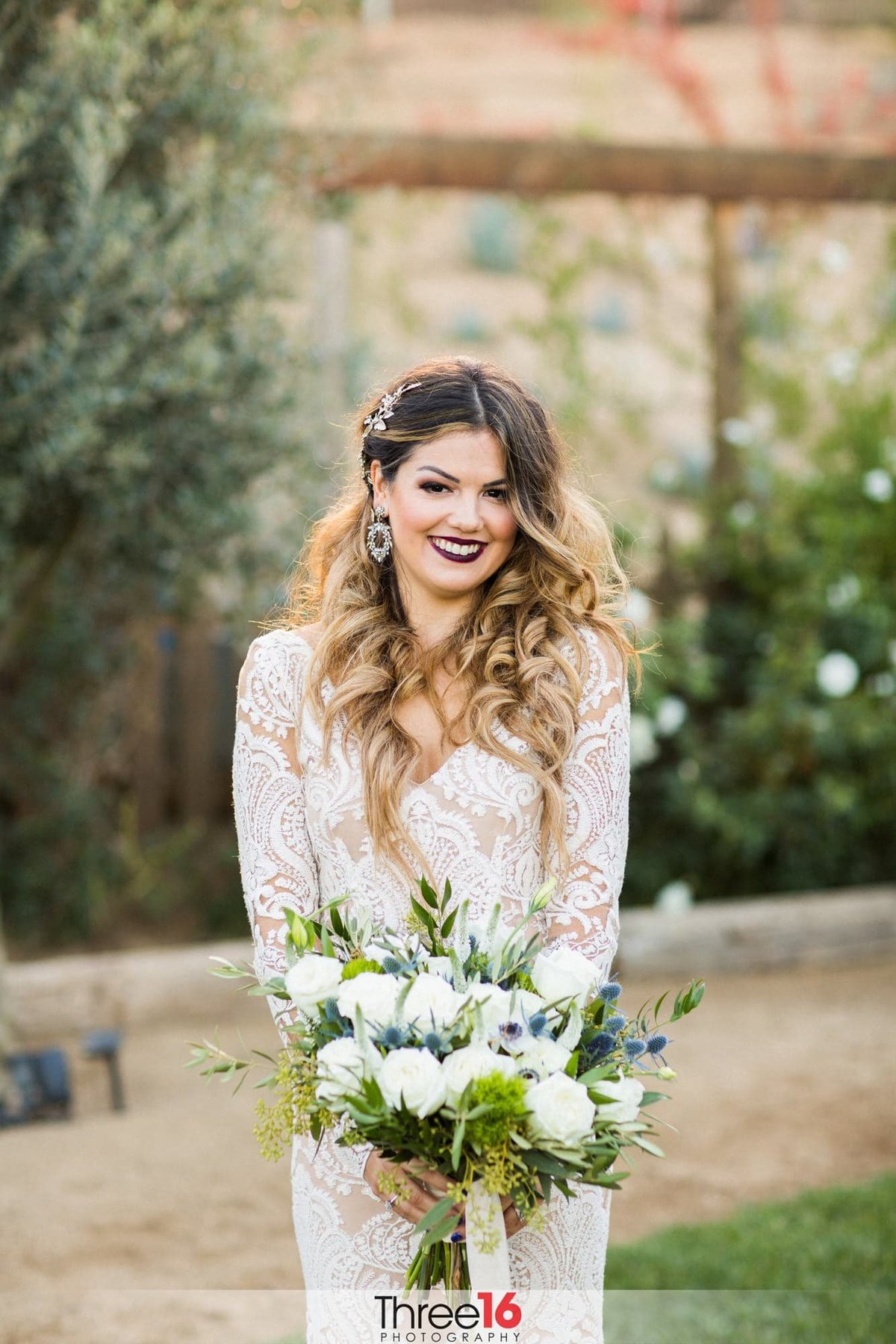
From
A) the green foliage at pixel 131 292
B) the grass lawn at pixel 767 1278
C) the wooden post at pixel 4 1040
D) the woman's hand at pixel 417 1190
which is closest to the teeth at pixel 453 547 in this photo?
the woman's hand at pixel 417 1190

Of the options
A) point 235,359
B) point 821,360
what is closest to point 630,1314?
point 235,359

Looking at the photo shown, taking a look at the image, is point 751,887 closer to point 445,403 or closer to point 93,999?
point 93,999

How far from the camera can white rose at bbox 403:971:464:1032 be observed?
1.87 m

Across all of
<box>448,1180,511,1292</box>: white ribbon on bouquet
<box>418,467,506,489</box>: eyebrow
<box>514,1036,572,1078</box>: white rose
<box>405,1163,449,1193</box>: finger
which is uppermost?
<box>418,467,506,489</box>: eyebrow

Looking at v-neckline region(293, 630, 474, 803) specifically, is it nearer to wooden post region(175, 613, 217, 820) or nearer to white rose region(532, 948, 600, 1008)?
white rose region(532, 948, 600, 1008)

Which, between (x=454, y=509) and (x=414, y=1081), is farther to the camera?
(x=454, y=509)

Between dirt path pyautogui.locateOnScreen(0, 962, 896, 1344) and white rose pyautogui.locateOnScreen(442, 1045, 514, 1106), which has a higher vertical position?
white rose pyautogui.locateOnScreen(442, 1045, 514, 1106)

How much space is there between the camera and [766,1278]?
A: 391cm

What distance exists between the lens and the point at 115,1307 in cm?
375

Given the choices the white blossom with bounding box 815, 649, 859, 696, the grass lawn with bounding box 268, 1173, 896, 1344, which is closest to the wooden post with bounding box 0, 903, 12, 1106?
the grass lawn with bounding box 268, 1173, 896, 1344

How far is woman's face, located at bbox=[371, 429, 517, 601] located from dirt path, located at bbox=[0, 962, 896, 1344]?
7.41 ft

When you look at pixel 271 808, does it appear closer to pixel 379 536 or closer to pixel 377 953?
Result: pixel 377 953

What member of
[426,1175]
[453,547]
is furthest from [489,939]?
[453,547]

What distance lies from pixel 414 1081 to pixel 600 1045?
30 centimetres
